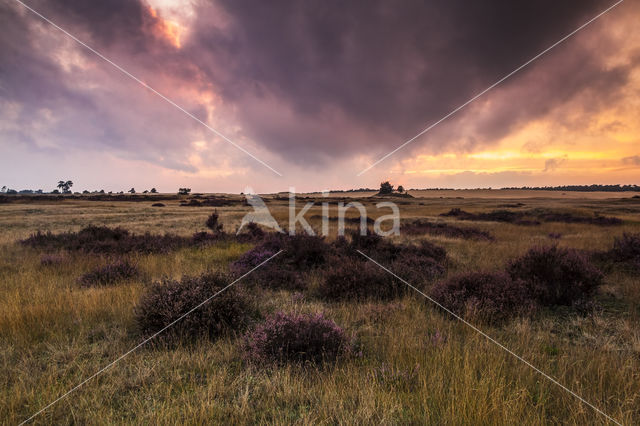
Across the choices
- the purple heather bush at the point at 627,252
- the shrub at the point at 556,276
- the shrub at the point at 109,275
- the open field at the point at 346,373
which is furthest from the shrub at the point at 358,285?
the purple heather bush at the point at 627,252

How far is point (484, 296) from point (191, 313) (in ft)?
17.4

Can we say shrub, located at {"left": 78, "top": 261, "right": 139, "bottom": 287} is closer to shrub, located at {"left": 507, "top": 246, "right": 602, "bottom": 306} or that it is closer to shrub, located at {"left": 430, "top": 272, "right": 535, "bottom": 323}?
shrub, located at {"left": 430, "top": 272, "right": 535, "bottom": 323}

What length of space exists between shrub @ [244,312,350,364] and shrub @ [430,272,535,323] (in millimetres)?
2636

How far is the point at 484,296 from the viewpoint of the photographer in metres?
5.23

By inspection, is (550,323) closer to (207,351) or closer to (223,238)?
(207,351)

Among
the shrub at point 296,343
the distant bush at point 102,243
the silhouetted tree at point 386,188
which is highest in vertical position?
the silhouetted tree at point 386,188

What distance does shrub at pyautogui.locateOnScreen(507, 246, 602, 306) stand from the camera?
5754 mm

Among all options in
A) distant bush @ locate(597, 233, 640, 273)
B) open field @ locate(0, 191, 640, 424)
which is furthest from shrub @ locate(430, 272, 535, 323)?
distant bush @ locate(597, 233, 640, 273)

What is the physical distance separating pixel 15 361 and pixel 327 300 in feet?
16.0

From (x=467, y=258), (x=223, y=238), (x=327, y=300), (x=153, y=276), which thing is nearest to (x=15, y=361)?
(x=153, y=276)

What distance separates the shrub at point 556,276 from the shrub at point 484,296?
0.42 meters

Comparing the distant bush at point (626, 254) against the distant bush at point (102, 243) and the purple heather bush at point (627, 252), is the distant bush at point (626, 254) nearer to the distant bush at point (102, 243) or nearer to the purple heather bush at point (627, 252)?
the purple heather bush at point (627, 252)

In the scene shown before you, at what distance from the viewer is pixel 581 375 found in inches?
119

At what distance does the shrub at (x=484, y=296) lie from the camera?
4840 millimetres
